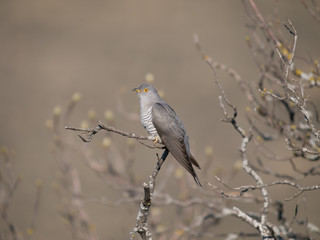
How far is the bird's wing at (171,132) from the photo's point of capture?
4859 millimetres

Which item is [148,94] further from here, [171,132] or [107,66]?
[107,66]

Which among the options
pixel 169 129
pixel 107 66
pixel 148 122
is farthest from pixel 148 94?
pixel 107 66

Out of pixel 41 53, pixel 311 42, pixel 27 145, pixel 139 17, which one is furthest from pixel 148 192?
pixel 139 17

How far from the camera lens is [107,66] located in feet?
59.7

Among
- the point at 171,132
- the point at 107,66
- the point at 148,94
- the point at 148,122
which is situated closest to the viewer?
the point at 171,132

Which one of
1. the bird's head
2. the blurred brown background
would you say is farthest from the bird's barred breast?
the blurred brown background

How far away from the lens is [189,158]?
5.07 metres

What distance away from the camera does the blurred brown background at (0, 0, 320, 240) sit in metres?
12.5

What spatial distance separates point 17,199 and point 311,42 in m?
12.1

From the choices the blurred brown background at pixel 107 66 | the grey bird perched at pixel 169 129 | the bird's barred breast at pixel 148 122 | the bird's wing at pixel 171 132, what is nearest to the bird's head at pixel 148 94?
the grey bird perched at pixel 169 129

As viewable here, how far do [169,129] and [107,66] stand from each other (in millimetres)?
13445

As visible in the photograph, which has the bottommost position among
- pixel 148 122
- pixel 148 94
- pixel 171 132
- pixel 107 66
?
pixel 171 132

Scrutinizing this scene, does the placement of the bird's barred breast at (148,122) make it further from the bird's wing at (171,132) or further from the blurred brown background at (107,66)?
the blurred brown background at (107,66)

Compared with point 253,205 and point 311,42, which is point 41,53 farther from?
point 253,205
